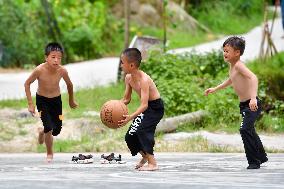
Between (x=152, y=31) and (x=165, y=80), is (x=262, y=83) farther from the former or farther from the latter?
(x=152, y=31)

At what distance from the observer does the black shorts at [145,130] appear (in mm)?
9422

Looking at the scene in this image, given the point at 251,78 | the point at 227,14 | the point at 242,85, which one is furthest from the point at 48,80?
the point at 227,14

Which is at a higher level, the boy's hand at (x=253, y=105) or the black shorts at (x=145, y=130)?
the boy's hand at (x=253, y=105)

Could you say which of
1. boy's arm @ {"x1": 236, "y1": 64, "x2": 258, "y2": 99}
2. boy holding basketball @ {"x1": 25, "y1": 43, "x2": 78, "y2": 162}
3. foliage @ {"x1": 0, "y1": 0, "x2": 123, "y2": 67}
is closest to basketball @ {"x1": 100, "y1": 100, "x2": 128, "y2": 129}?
boy's arm @ {"x1": 236, "y1": 64, "x2": 258, "y2": 99}

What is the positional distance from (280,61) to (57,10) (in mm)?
9595

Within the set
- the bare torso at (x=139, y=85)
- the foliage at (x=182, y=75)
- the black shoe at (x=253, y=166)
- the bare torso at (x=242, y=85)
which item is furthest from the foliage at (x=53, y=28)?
the black shoe at (x=253, y=166)

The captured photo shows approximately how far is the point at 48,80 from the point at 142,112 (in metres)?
1.89

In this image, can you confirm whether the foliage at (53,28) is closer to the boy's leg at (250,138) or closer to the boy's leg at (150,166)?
the boy's leg at (150,166)

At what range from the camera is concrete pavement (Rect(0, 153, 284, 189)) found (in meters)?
7.71

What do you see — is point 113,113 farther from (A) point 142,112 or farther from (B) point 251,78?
(B) point 251,78

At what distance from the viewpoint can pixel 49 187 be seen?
24.7 feet

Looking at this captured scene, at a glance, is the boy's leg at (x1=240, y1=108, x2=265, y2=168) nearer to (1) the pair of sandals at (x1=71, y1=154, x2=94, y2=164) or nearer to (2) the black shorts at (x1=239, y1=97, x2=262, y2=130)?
(2) the black shorts at (x1=239, y1=97, x2=262, y2=130)

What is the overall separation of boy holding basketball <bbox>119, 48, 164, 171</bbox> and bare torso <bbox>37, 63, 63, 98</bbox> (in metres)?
1.63

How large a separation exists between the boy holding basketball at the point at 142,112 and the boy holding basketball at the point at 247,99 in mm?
859
